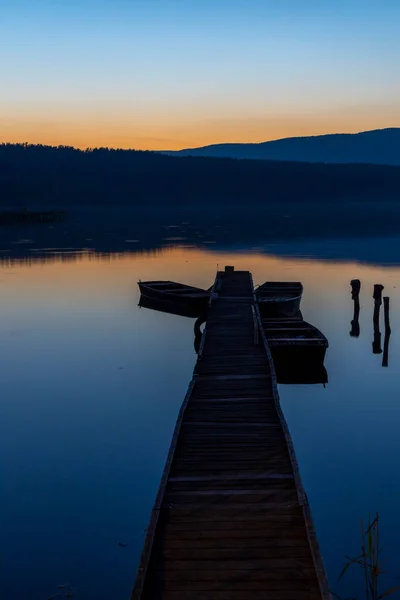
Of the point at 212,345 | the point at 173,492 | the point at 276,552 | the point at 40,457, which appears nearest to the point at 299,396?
the point at 212,345

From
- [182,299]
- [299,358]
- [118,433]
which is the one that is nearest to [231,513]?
[118,433]

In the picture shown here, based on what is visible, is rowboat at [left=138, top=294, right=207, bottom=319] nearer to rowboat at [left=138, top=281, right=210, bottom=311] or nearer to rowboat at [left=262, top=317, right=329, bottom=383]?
rowboat at [left=138, top=281, right=210, bottom=311]

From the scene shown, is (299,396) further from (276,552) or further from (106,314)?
(106,314)

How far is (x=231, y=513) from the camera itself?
859cm

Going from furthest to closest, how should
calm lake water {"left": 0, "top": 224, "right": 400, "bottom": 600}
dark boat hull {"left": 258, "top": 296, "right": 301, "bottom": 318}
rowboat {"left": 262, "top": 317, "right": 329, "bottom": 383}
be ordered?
dark boat hull {"left": 258, "top": 296, "right": 301, "bottom": 318} < rowboat {"left": 262, "top": 317, "right": 329, "bottom": 383} < calm lake water {"left": 0, "top": 224, "right": 400, "bottom": 600}

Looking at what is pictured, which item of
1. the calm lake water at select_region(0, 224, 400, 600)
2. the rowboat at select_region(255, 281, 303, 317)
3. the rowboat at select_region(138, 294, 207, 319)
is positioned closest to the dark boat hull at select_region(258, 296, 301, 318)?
the rowboat at select_region(255, 281, 303, 317)

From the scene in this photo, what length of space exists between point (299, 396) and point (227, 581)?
11.4m

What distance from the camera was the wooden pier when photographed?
23.4 ft

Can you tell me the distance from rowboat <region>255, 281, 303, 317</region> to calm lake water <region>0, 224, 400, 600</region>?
60.6 inches

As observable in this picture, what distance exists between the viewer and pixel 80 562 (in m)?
9.68

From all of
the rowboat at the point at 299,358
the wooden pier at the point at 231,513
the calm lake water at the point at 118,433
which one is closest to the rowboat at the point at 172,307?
the calm lake water at the point at 118,433

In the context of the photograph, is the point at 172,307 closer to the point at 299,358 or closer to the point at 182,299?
the point at 182,299

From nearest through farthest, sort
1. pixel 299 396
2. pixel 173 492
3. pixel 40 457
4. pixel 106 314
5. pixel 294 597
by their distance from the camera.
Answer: pixel 294 597 < pixel 173 492 < pixel 40 457 < pixel 299 396 < pixel 106 314

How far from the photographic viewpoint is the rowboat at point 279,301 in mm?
26973
